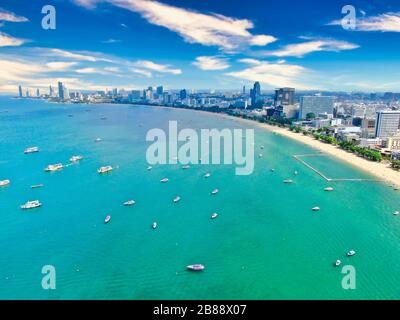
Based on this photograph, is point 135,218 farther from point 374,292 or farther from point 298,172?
point 298,172

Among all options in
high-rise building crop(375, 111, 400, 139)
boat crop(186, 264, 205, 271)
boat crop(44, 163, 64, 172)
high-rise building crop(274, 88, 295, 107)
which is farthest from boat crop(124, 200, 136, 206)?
high-rise building crop(274, 88, 295, 107)

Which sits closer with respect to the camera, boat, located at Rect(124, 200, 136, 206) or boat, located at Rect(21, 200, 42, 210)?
boat, located at Rect(21, 200, 42, 210)

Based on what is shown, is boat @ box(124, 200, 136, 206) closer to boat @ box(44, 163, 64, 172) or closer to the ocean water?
the ocean water

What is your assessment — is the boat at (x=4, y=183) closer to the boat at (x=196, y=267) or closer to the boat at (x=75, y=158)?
the boat at (x=75, y=158)

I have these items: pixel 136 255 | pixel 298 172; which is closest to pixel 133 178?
pixel 136 255

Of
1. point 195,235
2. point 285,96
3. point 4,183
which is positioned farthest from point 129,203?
point 285,96

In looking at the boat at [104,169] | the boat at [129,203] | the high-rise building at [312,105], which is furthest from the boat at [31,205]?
Answer: the high-rise building at [312,105]

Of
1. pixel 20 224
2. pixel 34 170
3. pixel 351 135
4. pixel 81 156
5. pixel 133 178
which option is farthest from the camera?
pixel 351 135
